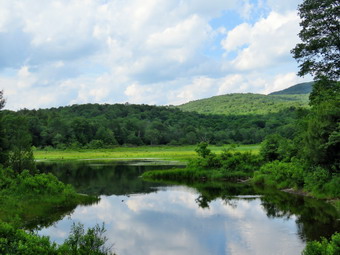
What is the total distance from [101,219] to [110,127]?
136 meters

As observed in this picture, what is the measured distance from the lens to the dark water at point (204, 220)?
1878 cm

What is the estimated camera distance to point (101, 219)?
24.9 m

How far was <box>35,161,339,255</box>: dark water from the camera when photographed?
18.8 metres

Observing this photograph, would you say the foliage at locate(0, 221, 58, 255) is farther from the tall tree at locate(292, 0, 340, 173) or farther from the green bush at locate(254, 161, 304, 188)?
the green bush at locate(254, 161, 304, 188)

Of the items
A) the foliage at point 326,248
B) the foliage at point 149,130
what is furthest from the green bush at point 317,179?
the foliage at point 149,130

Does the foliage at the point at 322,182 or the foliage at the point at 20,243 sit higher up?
the foliage at the point at 20,243

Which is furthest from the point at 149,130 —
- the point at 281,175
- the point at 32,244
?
the point at 32,244

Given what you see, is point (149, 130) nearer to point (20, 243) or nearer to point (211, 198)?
point (211, 198)

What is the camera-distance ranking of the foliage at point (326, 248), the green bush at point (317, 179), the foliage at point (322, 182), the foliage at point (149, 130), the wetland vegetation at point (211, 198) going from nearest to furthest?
the foliage at point (326, 248), the wetland vegetation at point (211, 198), the foliage at point (322, 182), the green bush at point (317, 179), the foliage at point (149, 130)

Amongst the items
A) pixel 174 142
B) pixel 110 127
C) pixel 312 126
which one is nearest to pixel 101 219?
pixel 312 126

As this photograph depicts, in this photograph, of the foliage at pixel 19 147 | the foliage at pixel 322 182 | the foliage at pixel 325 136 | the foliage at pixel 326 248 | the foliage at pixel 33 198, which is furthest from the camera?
the foliage at pixel 19 147

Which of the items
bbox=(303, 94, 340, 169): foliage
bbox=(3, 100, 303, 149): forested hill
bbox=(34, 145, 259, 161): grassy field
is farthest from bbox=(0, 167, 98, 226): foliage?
bbox=(3, 100, 303, 149): forested hill

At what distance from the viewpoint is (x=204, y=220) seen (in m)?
24.5

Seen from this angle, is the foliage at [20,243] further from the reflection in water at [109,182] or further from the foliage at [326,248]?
the reflection in water at [109,182]
